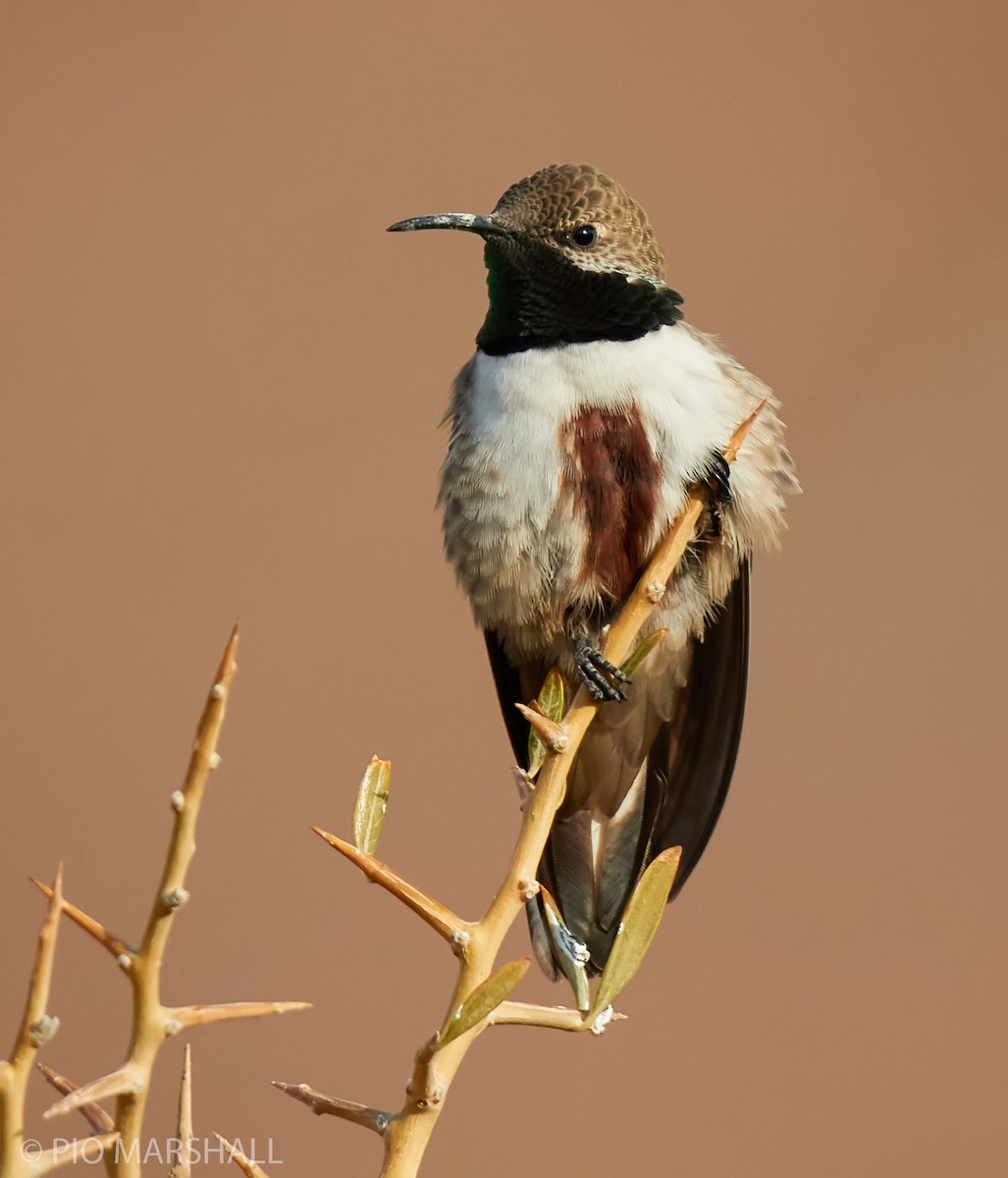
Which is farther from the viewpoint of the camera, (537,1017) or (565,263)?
(565,263)

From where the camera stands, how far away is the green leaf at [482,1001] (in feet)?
1.55

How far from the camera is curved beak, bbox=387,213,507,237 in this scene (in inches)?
44.2

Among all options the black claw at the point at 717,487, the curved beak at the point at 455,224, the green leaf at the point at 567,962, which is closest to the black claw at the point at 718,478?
the black claw at the point at 717,487

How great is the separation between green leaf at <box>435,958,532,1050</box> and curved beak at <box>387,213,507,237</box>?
76cm

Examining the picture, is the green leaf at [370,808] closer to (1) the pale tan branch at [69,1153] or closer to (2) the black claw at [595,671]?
(1) the pale tan branch at [69,1153]

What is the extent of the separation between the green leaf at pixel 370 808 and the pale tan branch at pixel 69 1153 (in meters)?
0.23

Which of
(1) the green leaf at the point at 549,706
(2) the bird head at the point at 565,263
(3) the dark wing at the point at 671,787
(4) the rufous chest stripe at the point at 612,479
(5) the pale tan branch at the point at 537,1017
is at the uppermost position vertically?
(2) the bird head at the point at 565,263

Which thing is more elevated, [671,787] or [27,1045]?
[27,1045]

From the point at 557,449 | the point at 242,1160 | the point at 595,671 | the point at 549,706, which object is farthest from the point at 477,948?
the point at 557,449

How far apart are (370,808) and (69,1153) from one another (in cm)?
26

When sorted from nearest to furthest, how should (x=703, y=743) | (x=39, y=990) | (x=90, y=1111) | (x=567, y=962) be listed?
(x=39, y=990) → (x=90, y=1111) → (x=567, y=962) → (x=703, y=743)

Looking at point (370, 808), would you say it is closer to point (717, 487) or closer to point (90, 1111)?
point (90, 1111)

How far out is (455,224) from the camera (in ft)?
3.83

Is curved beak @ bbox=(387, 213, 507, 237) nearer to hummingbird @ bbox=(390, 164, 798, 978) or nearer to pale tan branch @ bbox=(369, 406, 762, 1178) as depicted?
hummingbird @ bbox=(390, 164, 798, 978)
